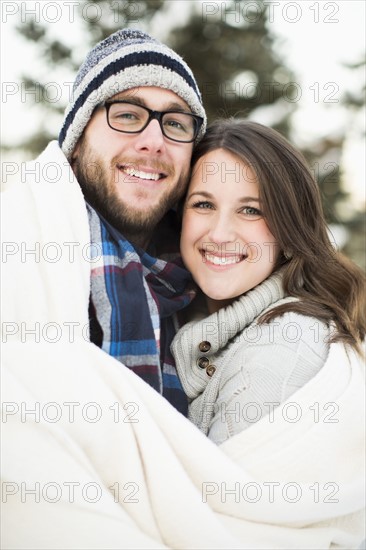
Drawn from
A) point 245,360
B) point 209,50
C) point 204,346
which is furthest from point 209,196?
point 209,50

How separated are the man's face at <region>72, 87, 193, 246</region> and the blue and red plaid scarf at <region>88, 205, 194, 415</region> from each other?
0.23 metres

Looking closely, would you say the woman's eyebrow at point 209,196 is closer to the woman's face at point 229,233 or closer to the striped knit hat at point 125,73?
the woman's face at point 229,233

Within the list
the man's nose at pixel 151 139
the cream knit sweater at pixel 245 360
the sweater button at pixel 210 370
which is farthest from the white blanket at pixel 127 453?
the man's nose at pixel 151 139

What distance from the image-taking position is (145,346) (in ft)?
6.50

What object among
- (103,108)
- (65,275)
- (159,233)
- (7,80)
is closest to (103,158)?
(103,108)

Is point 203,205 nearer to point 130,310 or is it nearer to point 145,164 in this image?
point 145,164

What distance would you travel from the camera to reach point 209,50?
5.83 metres

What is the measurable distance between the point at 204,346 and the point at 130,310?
29cm

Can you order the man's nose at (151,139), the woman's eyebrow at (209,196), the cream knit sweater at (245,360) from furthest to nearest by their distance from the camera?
the man's nose at (151,139), the woman's eyebrow at (209,196), the cream knit sweater at (245,360)

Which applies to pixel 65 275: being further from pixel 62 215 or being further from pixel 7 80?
pixel 7 80

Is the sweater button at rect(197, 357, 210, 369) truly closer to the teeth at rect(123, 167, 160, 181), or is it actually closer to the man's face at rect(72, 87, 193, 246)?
the man's face at rect(72, 87, 193, 246)

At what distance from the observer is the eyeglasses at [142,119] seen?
2.34m

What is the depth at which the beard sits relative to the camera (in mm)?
2371

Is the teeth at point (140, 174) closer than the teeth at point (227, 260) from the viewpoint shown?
No
